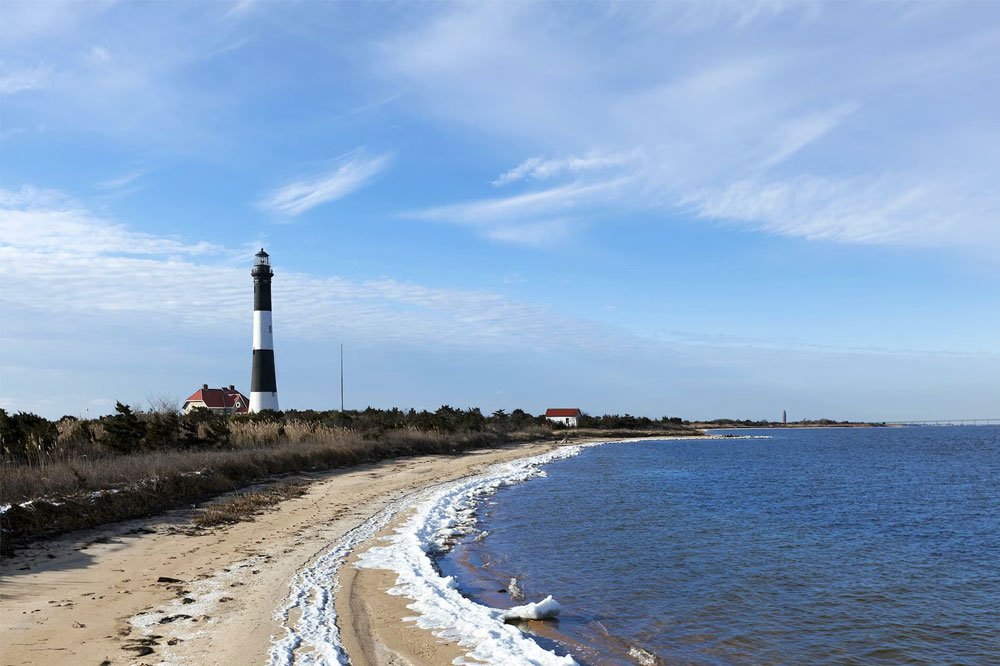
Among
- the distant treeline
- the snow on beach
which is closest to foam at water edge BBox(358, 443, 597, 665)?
the snow on beach

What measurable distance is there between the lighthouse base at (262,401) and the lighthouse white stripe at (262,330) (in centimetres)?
337

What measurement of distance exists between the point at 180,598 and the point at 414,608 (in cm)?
295

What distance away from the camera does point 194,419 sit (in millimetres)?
27125

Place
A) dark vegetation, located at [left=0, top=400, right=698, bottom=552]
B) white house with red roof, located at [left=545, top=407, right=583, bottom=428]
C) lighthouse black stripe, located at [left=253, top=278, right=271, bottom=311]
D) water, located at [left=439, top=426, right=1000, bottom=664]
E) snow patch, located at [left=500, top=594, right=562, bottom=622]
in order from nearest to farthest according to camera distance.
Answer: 1. water, located at [left=439, top=426, right=1000, bottom=664]
2. snow patch, located at [left=500, top=594, right=562, bottom=622]
3. dark vegetation, located at [left=0, top=400, right=698, bottom=552]
4. lighthouse black stripe, located at [left=253, top=278, right=271, bottom=311]
5. white house with red roof, located at [left=545, top=407, right=583, bottom=428]

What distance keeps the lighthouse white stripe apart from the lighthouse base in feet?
11.1

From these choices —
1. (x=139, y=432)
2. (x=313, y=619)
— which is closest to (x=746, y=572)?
(x=313, y=619)

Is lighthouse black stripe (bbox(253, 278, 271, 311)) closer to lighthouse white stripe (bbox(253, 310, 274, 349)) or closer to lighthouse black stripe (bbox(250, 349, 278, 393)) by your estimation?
lighthouse white stripe (bbox(253, 310, 274, 349))

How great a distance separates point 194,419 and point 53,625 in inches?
835

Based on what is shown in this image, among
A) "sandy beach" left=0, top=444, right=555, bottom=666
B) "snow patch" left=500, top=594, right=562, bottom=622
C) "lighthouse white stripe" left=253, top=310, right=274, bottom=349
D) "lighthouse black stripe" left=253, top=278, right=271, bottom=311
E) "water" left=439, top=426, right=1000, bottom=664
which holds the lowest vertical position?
"water" left=439, top=426, right=1000, bottom=664

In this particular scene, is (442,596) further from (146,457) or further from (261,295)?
(261,295)

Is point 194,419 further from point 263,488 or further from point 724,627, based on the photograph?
point 724,627

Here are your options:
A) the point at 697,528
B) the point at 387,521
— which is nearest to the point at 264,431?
the point at 387,521

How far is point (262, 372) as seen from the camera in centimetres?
4853

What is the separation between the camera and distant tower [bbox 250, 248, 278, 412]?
48531 mm
